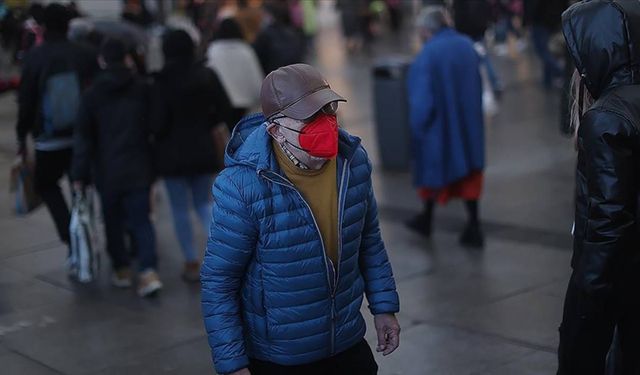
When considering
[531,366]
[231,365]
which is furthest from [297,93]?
[531,366]

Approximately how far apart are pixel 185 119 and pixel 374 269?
3.59m

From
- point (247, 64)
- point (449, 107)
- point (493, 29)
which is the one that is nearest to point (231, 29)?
point (247, 64)

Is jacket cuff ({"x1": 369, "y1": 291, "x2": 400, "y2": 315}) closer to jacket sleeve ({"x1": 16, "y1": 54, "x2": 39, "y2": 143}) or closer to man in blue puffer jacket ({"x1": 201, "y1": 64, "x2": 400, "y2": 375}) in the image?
man in blue puffer jacket ({"x1": 201, "y1": 64, "x2": 400, "y2": 375})

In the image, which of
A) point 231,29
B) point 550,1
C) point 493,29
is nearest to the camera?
point 231,29

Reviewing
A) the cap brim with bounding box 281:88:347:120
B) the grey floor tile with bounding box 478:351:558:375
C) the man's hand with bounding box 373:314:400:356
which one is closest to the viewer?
the cap brim with bounding box 281:88:347:120

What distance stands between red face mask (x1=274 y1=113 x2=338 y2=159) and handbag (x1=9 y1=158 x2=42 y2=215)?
4462mm

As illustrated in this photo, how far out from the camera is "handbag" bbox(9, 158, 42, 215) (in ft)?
25.8

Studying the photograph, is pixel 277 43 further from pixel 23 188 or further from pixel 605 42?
pixel 605 42

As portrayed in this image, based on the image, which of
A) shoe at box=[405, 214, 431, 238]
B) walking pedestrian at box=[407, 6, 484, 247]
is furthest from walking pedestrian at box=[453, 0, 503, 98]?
walking pedestrian at box=[407, 6, 484, 247]

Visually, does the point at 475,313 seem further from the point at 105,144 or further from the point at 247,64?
the point at 247,64

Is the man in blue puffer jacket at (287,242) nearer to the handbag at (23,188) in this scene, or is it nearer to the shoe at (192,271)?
the shoe at (192,271)

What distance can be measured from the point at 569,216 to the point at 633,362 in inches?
189

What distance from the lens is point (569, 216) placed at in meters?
8.98

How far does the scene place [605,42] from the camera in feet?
13.0
